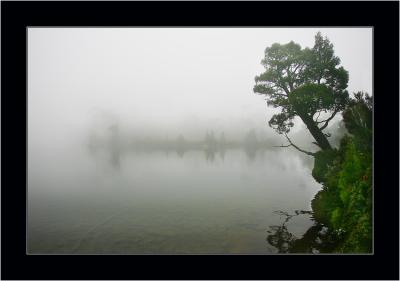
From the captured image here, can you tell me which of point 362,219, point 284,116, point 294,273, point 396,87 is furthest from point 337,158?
point 294,273

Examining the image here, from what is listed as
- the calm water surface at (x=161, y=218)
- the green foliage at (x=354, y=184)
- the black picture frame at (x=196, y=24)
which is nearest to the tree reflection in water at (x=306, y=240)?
the calm water surface at (x=161, y=218)

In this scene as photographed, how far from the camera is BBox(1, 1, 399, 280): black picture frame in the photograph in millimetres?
6098

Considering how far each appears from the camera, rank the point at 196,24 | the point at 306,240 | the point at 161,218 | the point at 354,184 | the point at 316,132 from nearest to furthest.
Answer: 1. the point at 196,24
2. the point at 354,184
3. the point at 306,240
4. the point at 316,132
5. the point at 161,218

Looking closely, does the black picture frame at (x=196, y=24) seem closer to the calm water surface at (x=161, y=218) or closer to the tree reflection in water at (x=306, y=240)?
the tree reflection in water at (x=306, y=240)

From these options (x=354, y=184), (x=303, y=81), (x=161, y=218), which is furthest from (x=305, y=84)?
(x=161, y=218)

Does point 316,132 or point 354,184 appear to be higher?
point 316,132

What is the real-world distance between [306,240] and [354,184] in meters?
3.52

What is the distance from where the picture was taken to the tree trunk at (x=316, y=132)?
36.6ft

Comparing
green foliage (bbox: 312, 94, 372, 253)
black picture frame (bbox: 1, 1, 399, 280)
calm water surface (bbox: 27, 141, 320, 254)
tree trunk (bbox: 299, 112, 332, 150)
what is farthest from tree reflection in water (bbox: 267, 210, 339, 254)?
tree trunk (bbox: 299, 112, 332, 150)

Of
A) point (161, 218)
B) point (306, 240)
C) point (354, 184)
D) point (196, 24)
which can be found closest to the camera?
point (196, 24)

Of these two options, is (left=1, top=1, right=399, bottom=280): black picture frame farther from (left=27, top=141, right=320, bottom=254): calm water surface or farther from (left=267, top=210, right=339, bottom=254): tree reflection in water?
(left=27, top=141, right=320, bottom=254): calm water surface

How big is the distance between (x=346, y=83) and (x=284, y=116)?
8.71 ft

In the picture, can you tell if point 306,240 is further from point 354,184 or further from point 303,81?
point 303,81

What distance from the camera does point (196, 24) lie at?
6.14 meters
